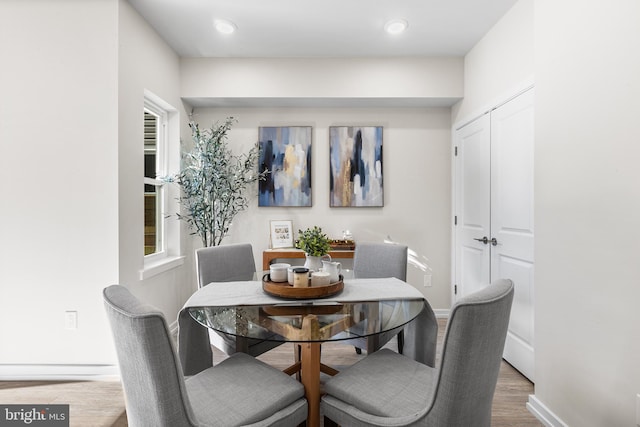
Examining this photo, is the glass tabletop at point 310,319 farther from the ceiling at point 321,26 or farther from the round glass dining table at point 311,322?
the ceiling at point 321,26

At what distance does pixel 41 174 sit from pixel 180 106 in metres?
1.41

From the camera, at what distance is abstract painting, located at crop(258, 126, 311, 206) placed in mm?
3598

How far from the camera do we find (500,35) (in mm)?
2654

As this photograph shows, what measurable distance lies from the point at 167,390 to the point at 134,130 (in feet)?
6.96

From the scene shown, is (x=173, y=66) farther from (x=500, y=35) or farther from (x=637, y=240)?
(x=637, y=240)

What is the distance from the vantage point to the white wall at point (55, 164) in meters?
2.30

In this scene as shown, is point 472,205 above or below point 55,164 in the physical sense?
below

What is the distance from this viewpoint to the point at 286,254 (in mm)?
3396

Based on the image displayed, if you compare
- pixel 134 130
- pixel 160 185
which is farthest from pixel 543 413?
pixel 160 185

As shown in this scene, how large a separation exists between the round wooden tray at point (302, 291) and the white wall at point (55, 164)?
1331mm

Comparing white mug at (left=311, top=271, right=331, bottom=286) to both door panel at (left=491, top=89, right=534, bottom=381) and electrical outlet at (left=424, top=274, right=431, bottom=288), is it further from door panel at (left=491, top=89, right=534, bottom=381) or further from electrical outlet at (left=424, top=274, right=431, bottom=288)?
electrical outlet at (left=424, top=274, right=431, bottom=288)

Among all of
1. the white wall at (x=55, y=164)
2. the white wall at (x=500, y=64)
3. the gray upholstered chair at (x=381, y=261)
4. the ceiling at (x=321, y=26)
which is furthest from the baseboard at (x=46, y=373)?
the white wall at (x=500, y=64)

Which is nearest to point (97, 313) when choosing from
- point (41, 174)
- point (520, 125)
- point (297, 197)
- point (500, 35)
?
point (41, 174)

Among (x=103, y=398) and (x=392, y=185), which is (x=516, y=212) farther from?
(x=103, y=398)
